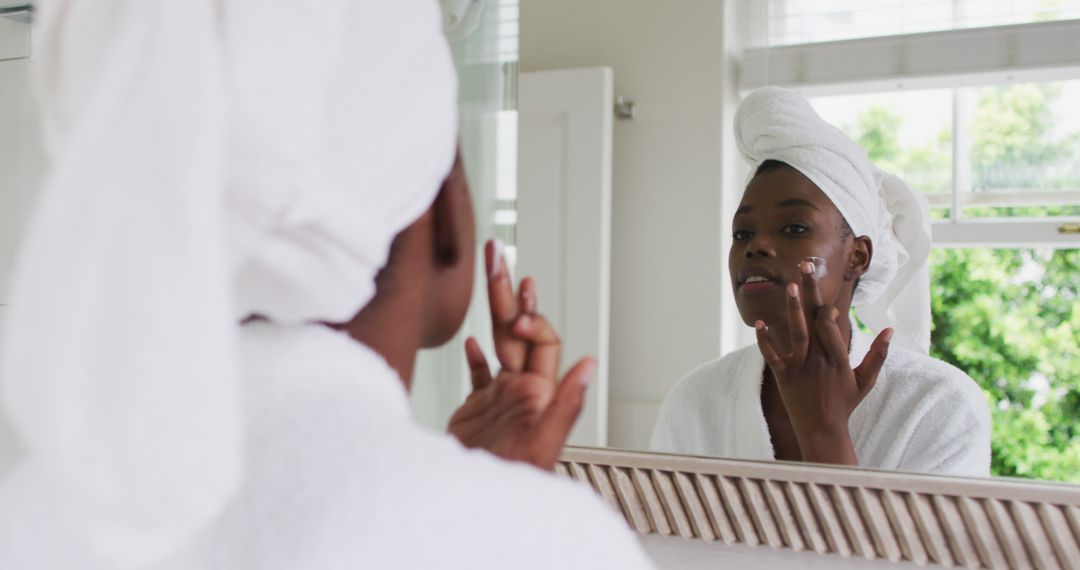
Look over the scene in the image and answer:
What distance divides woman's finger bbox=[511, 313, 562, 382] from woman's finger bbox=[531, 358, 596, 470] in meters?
0.04

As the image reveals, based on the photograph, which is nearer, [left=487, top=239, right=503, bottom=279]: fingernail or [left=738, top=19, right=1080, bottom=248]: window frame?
[left=487, top=239, right=503, bottom=279]: fingernail

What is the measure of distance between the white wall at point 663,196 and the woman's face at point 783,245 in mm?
20

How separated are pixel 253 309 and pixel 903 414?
0.51 m

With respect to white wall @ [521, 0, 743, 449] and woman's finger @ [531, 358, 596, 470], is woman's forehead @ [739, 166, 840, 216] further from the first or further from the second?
woman's finger @ [531, 358, 596, 470]

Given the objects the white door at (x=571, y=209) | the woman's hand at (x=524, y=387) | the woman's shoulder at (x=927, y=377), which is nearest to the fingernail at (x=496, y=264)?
the woman's hand at (x=524, y=387)

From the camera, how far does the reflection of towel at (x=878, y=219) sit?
697 millimetres

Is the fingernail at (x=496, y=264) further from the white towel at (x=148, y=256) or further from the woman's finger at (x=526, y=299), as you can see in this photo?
the white towel at (x=148, y=256)

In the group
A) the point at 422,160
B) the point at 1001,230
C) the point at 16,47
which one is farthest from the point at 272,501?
the point at 16,47

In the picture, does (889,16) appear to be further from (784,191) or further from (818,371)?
(818,371)

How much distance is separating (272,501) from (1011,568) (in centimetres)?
55

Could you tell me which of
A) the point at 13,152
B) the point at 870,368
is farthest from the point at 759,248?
the point at 13,152

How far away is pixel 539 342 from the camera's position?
54cm

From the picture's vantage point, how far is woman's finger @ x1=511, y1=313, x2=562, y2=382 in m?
0.53

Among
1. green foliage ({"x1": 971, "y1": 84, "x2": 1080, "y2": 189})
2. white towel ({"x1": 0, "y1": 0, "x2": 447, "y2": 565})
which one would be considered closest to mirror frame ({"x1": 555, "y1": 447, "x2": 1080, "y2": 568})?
green foliage ({"x1": 971, "y1": 84, "x2": 1080, "y2": 189})
